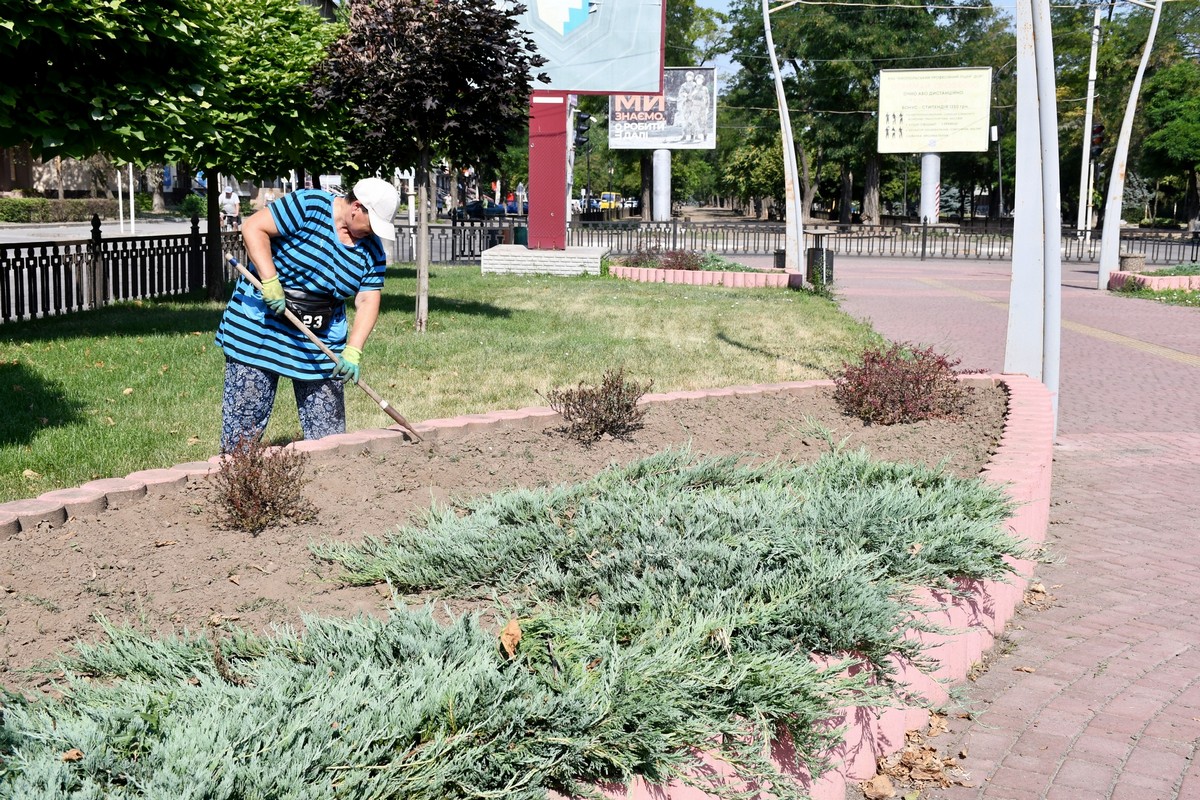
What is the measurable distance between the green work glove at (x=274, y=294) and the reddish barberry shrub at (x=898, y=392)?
378 cm

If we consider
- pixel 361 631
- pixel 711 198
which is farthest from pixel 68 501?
pixel 711 198

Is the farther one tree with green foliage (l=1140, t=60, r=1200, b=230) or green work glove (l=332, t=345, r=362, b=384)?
tree with green foliage (l=1140, t=60, r=1200, b=230)

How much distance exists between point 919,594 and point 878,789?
0.83 meters

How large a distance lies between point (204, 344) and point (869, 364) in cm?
671

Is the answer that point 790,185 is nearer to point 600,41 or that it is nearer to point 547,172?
point 600,41

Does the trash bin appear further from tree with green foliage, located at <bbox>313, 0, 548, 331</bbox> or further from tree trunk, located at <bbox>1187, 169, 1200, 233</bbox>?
tree trunk, located at <bbox>1187, 169, 1200, 233</bbox>

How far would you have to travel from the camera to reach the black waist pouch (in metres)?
5.62

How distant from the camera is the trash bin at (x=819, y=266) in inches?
814

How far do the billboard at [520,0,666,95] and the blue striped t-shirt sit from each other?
18939 millimetres

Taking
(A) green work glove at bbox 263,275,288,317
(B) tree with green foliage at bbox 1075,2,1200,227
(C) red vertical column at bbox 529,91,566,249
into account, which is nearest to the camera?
(A) green work glove at bbox 263,275,288,317

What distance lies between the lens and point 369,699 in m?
2.64

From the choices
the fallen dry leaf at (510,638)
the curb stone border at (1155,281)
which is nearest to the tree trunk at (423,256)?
the fallen dry leaf at (510,638)

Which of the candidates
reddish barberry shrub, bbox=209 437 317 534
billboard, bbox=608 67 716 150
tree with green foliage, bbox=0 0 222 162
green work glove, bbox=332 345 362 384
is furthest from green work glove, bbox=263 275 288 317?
billboard, bbox=608 67 716 150

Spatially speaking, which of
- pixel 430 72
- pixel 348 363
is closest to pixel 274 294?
pixel 348 363
